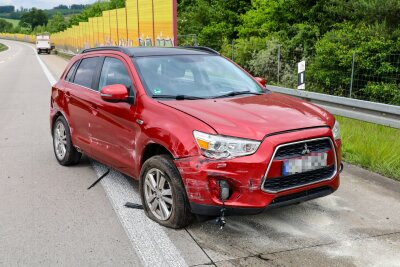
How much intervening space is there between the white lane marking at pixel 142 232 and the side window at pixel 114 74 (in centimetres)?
124

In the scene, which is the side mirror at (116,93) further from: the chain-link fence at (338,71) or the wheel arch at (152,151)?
the chain-link fence at (338,71)

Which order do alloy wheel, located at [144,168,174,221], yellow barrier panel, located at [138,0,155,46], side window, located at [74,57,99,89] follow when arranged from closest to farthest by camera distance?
alloy wheel, located at [144,168,174,221]
side window, located at [74,57,99,89]
yellow barrier panel, located at [138,0,155,46]

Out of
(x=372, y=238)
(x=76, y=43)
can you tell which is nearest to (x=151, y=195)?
(x=372, y=238)

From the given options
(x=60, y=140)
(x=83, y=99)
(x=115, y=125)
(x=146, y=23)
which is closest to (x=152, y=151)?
(x=115, y=125)

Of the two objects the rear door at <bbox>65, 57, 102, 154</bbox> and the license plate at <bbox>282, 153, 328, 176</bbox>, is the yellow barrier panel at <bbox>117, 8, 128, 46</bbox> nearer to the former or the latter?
the rear door at <bbox>65, 57, 102, 154</bbox>

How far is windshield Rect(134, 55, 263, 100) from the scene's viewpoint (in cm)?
484

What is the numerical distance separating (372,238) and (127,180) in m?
3.03

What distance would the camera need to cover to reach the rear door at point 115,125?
4.84m

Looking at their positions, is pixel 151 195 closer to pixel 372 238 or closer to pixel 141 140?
pixel 141 140

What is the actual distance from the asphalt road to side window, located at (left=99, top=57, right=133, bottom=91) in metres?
1.26

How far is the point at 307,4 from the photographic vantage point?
54.1ft

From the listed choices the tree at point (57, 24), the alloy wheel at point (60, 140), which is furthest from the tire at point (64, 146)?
the tree at point (57, 24)

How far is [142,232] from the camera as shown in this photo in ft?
14.0

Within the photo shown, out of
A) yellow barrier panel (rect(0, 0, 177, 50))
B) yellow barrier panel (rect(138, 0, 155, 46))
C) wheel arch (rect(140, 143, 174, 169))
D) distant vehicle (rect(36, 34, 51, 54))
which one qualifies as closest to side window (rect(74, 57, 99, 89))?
wheel arch (rect(140, 143, 174, 169))
